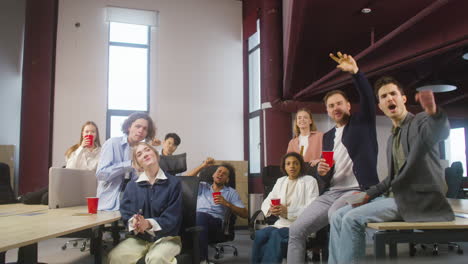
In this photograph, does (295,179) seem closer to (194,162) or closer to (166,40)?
(194,162)

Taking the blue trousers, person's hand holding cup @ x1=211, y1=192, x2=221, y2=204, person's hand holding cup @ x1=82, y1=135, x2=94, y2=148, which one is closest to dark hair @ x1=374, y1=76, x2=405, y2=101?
the blue trousers

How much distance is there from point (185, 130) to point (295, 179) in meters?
3.93

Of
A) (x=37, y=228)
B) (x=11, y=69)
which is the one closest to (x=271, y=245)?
(x=37, y=228)

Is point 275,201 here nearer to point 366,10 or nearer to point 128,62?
point 366,10

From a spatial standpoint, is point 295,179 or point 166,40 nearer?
point 295,179

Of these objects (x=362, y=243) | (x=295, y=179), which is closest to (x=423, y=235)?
(x=362, y=243)

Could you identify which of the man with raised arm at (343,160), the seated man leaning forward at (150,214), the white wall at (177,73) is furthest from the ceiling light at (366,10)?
the white wall at (177,73)

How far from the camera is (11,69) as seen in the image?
646 centimetres

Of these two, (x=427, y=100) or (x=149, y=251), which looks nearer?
(x=427, y=100)

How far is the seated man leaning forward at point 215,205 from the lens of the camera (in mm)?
3580

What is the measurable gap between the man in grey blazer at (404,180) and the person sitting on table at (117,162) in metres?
1.40

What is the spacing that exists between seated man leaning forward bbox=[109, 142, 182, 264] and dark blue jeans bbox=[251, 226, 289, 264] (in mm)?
778

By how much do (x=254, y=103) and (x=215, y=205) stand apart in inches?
130

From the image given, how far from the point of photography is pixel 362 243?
2023 millimetres
